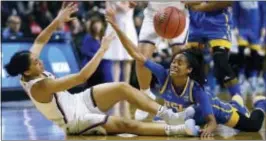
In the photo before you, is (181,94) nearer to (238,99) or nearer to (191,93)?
(191,93)

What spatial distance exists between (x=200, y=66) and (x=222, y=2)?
35.4 inches

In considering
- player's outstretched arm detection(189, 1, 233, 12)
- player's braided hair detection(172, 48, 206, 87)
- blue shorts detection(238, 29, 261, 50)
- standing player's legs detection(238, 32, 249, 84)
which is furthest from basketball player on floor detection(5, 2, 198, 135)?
standing player's legs detection(238, 32, 249, 84)

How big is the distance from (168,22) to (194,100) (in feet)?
2.23

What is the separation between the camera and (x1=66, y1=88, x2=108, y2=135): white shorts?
4.73 m

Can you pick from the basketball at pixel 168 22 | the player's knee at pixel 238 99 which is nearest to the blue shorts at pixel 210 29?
the player's knee at pixel 238 99

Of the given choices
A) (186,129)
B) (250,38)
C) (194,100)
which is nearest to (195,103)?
(194,100)

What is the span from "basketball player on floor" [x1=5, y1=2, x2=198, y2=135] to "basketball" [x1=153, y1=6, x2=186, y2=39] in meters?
0.59

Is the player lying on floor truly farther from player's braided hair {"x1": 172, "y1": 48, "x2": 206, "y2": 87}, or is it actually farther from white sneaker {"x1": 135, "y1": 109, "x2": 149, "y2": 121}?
white sneaker {"x1": 135, "y1": 109, "x2": 149, "y2": 121}

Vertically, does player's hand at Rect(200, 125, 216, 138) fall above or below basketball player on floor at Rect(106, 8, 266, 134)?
below

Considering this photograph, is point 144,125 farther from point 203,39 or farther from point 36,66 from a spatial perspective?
point 203,39

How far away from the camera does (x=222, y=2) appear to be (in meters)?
5.61

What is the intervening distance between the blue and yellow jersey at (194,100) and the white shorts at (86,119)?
494mm

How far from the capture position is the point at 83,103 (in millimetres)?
4887

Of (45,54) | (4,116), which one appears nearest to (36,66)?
(4,116)
